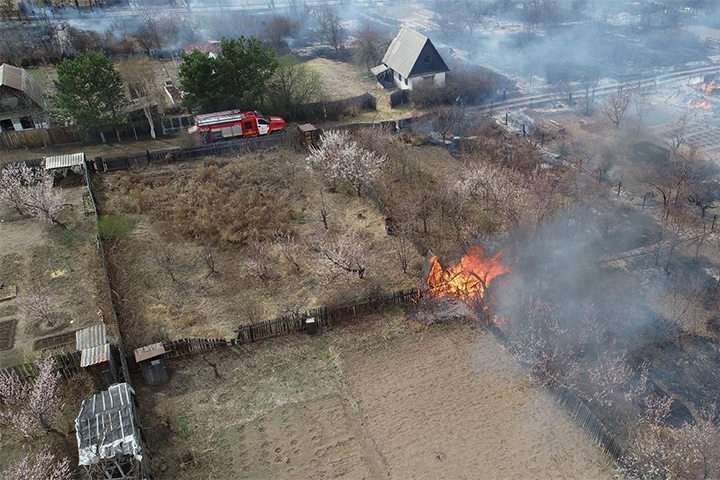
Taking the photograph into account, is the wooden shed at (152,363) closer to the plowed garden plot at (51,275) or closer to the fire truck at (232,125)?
the plowed garden plot at (51,275)

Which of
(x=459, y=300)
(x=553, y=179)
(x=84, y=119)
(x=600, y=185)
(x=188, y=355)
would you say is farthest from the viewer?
(x=84, y=119)

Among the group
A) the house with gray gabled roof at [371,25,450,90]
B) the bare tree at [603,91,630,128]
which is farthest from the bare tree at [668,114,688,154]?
the house with gray gabled roof at [371,25,450,90]

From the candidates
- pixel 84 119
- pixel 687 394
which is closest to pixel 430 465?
pixel 687 394

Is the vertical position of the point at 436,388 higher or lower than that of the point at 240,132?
lower

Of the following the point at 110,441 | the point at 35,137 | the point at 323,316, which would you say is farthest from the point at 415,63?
the point at 110,441

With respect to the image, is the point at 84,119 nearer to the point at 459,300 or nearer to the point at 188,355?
the point at 188,355

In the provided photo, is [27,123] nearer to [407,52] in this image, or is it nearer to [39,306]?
[39,306]
